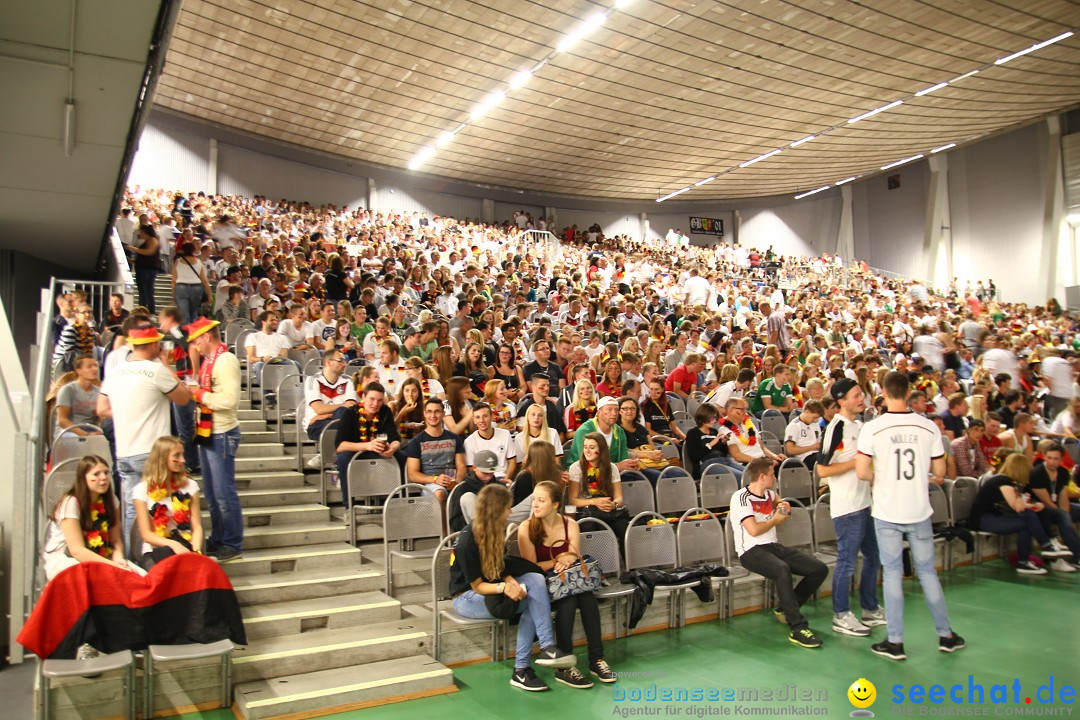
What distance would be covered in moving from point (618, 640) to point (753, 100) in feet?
61.6

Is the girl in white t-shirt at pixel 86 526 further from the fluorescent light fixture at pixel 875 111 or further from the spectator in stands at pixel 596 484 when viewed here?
the fluorescent light fixture at pixel 875 111

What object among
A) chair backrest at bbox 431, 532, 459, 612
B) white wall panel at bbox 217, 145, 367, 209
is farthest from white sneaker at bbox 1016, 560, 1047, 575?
white wall panel at bbox 217, 145, 367, 209

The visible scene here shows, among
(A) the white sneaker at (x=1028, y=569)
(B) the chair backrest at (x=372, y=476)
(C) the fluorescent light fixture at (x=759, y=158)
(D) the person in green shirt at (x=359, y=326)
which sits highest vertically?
(C) the fluorescent light fixture at (x=759, y=158)

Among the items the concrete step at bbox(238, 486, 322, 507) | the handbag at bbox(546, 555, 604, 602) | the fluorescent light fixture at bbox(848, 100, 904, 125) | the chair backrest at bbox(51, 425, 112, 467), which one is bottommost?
the handbag at bbox(546, 555, 604, 602)

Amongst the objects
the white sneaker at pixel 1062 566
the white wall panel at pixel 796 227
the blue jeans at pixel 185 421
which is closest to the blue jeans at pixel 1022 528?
the white sneaker at pixel 1062 566

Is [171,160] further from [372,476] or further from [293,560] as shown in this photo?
[293,560]

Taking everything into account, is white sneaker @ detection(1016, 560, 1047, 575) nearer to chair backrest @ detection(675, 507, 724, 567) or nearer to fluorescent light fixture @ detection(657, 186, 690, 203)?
chair backrest @ detection(675, 507, 724, 567)

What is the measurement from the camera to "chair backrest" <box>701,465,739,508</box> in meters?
7.30

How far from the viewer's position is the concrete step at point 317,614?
4938 millimetres

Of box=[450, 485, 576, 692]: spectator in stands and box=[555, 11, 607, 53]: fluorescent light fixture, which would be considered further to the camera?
box=[555, 11, 607, 53]: fluorescent light fixture

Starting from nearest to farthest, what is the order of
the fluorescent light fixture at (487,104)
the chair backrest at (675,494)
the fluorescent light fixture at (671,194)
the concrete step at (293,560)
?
the concrete step at (293,560) < the chair backrest at (675,494) < the fluorescent light fixture at (487,104) < the fluorescent light fixture at (671,194)

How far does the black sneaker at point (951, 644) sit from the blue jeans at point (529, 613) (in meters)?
2.63

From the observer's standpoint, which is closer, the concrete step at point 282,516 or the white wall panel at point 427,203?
the concrete step at point 282,516

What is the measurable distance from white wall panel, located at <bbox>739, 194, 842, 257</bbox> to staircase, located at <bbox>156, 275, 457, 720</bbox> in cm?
3225
